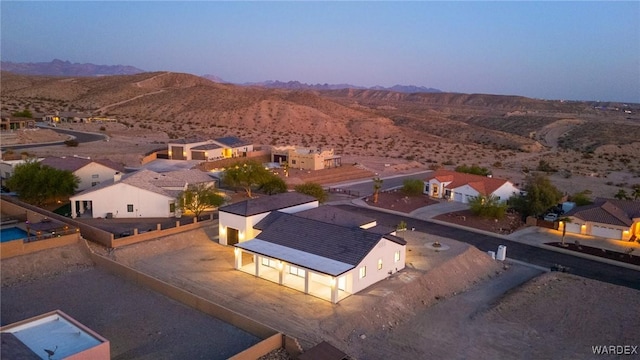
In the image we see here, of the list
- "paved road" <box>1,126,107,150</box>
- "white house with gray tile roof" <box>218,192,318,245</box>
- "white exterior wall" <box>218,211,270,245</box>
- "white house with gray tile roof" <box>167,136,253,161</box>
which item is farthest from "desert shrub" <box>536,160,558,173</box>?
"paved road" <box>1,126,107,150</box>

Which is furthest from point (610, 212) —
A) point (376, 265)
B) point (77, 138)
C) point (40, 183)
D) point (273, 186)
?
point (77, 138)

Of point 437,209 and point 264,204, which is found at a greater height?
point 264,204

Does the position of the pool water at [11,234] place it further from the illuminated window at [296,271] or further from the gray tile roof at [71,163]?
the illuminated window at [296,271]

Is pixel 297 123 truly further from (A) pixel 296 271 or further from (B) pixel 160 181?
(A) pixel 296 271

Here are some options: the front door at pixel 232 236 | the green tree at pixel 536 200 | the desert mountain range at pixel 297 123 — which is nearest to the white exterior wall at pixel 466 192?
the green tree at pixel 536 200

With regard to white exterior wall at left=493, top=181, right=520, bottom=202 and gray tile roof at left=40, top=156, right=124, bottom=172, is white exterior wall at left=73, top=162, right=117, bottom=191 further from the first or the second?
white exterior wall at left=493, top=181, right=520, bottom=202
